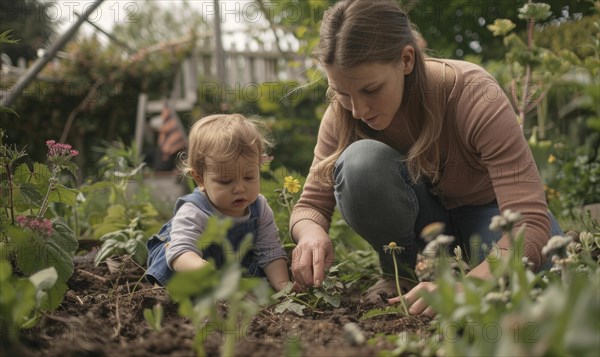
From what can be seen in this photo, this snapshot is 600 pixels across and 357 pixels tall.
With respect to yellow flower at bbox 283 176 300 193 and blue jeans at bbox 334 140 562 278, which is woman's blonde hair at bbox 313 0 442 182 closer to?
blue jeans at bbox 334 140 562 278

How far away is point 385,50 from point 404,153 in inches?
19.8

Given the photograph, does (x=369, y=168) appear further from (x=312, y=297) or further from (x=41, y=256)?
(x=41, y=256)

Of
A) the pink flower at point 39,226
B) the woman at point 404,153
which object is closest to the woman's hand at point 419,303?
the woman at point 404,153

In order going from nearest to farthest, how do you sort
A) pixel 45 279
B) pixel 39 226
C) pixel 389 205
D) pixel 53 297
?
1. pixel 45 279
2. pixel 53 297
3. pixel 39 226
4. pixel 389 205

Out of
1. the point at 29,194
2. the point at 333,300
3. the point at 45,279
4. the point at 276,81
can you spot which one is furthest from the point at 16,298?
the point at 276,81

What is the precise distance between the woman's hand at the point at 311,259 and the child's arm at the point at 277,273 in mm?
196

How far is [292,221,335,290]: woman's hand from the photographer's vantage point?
1.95 metres

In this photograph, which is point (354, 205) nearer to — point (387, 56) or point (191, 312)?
point (387, 56)

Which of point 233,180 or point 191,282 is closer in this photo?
point 191,282

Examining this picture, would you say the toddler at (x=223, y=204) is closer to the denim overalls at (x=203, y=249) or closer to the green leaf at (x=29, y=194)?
the denim overalls at (x=203, y=249)

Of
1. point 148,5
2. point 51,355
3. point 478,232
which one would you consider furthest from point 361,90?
point 148,5

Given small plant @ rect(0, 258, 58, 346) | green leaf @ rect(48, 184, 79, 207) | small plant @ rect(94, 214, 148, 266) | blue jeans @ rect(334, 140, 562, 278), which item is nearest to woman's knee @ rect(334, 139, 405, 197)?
blue jeans @ rect(334, 140, 562, 278)

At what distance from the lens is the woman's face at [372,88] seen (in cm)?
181

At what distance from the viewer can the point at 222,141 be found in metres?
2.14
